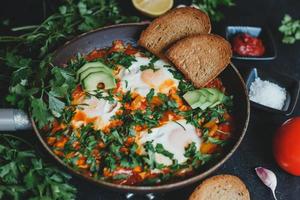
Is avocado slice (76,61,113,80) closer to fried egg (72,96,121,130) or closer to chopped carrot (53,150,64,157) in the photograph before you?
fried egg (72,96,121,130)

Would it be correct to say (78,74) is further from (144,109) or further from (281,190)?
(281,190)

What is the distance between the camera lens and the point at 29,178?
2873mm

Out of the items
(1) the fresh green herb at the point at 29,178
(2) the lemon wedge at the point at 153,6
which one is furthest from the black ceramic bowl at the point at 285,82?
(1) the fresh green herb at the point at 29,178

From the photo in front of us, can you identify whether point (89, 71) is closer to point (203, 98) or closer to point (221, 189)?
point (203, 98)

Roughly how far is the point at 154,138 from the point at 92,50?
949mm

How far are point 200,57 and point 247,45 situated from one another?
619 mm

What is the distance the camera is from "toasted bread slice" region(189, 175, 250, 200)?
117 inches

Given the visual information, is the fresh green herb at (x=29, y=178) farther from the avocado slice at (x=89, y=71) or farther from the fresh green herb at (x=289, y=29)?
the fresh green herb at (x=289, y=29)

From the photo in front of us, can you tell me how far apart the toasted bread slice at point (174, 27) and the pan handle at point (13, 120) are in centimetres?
106

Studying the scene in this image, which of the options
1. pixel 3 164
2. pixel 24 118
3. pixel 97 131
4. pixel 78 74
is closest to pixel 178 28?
pixel 78 74

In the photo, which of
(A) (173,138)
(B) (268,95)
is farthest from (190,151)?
(B) (268,95)

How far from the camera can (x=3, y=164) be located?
304 centimetres

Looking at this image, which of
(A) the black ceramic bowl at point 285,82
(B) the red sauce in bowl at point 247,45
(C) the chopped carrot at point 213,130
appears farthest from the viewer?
(B) the red sauce in bowl at point 247,45

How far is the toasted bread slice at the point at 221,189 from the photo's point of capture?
2973mm
